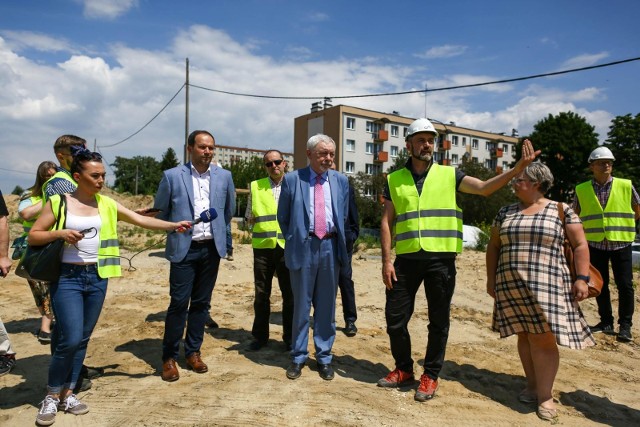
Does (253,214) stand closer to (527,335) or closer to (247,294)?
(527,335)

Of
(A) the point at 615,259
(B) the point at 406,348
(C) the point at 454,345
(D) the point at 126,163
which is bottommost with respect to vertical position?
(C) the point at 454,345

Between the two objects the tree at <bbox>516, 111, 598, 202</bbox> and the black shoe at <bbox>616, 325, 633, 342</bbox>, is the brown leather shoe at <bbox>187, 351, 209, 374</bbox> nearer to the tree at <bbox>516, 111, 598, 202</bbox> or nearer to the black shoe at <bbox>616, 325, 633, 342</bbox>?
the black shoe at <bbox>616, 325, 633, 342</bbox>

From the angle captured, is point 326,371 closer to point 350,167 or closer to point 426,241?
point 426,241

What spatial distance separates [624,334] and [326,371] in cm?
423

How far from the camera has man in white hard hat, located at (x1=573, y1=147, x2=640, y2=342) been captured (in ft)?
19.8

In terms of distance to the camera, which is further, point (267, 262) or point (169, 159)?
point (169, 159)

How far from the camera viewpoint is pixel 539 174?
3.71 m

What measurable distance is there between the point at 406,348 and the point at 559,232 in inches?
62.2

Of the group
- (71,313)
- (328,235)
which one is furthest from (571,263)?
(71,313)

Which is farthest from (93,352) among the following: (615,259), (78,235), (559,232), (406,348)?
(615,259)

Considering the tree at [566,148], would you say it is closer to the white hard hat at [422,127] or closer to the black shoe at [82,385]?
the white hard hat at [422,127]

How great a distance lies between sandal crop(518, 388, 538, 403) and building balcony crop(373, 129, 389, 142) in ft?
162

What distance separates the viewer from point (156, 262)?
455 inches

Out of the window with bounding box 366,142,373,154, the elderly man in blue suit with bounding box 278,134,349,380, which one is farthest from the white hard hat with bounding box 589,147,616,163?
the window with bounding box 366,142,373,154
